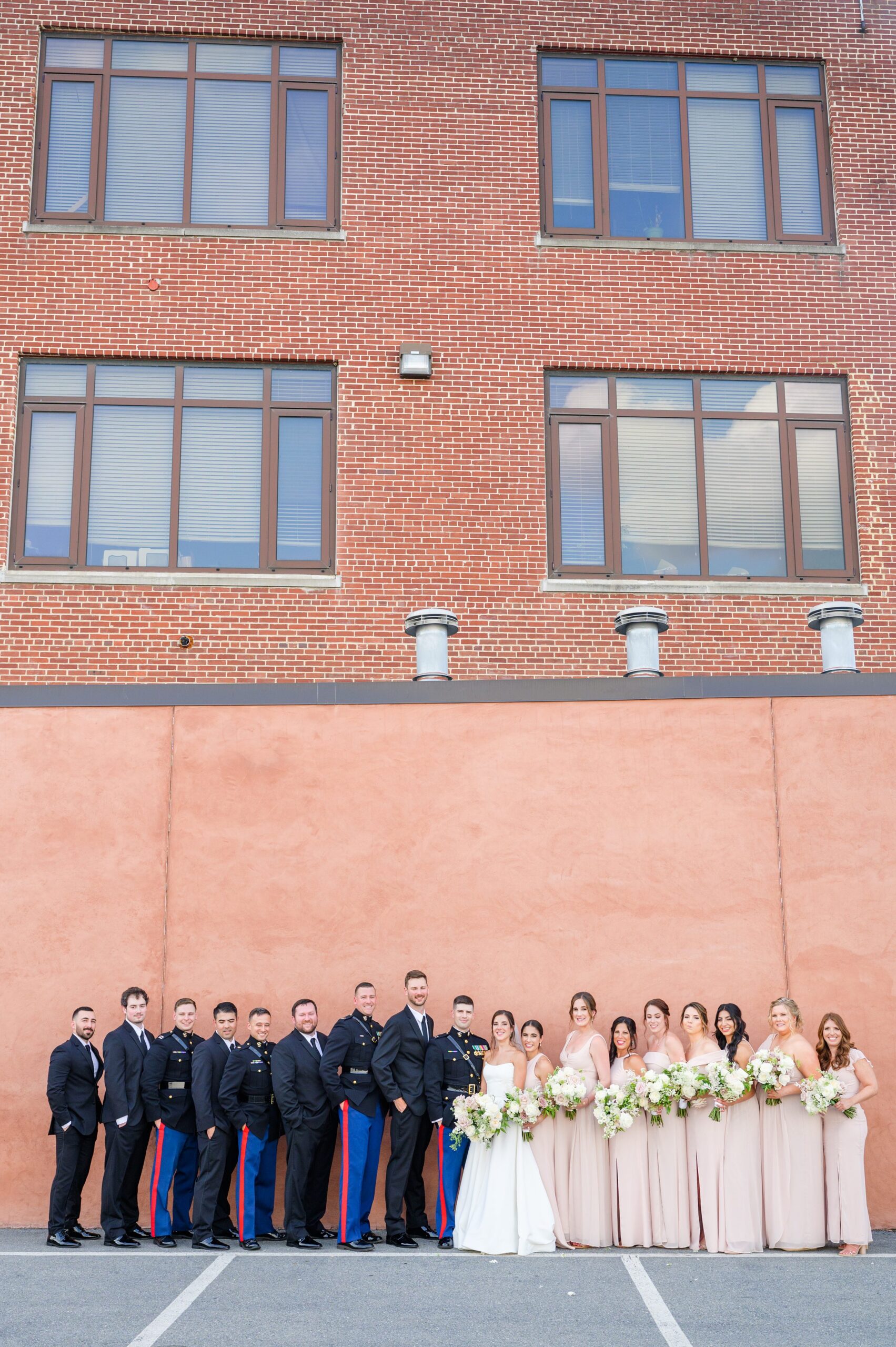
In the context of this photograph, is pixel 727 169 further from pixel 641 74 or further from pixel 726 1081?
pixel 726 1081

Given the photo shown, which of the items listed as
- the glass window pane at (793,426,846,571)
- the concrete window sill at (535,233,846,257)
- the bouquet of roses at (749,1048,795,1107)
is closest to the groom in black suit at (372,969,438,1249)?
the bouquet of roses at (749,1048,795,1107)

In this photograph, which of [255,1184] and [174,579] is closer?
[255,1184]

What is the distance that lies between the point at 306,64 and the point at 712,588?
7681 mm

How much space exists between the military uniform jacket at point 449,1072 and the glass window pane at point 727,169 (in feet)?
32.7

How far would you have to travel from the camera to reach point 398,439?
15.4 meters

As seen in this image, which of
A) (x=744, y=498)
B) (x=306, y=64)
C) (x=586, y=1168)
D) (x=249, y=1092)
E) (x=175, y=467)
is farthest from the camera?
(x=306, y=64)

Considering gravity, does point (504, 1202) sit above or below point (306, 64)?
below

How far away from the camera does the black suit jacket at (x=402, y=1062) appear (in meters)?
10.7

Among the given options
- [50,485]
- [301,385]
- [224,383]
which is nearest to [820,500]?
[301,385]

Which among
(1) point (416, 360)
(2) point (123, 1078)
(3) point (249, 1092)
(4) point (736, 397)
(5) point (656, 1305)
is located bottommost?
(5) point (656, 1305)

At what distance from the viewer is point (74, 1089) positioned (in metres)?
10.8

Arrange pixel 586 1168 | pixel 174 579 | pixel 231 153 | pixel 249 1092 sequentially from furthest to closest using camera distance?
pixel 231 153
pixel 174 579
pixel 249 1092
pixel 586 1168

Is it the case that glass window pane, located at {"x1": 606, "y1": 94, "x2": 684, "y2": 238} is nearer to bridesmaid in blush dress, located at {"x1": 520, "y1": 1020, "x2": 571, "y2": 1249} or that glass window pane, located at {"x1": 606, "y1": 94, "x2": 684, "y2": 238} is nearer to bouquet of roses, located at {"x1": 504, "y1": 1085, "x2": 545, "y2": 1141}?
bridesmaid in blush dress, located at {"x1": 520, "y1": 1020, "x2": 571, "y2": 1249}

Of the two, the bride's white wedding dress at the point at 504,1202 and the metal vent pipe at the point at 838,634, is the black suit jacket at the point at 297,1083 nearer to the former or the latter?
the bride's white wedding dress at the point at 504,1202
